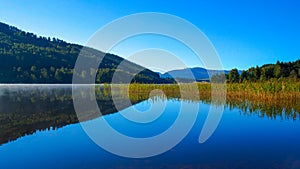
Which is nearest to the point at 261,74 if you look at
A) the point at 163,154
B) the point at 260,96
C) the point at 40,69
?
the point at 260,96

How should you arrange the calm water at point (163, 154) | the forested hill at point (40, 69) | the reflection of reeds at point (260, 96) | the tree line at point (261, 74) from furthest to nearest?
the forested hill at point (40, 69), the tree line at point (261, 74), the reflection of reeds at point (260, 96), the calm water at point (163, 154)

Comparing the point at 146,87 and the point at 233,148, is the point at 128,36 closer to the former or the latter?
the point at 233,148

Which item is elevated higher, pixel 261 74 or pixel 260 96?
pixel 261 74

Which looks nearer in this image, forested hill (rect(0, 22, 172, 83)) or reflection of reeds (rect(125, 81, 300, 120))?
reflection of reeds (rect(125, 81, 300, 120))

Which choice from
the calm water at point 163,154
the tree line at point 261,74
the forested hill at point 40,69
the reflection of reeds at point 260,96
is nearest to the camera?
the calm water at point 163,154

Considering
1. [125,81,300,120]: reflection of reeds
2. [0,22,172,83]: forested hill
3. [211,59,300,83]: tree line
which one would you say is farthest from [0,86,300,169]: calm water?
[0,22,172,83]: forested hill

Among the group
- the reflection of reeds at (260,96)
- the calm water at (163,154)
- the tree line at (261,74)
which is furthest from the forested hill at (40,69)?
the calm water at (163,154)

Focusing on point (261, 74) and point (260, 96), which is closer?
point (260, 96)

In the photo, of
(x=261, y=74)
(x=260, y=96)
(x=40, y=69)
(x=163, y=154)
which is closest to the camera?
(x=163, y=154)

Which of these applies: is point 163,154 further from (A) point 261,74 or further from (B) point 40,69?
(B) point 40,69

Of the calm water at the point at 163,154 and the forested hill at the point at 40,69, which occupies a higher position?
the forested hill at the point at 40,69

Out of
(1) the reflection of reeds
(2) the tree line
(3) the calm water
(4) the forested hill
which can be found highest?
(4) the forested hill

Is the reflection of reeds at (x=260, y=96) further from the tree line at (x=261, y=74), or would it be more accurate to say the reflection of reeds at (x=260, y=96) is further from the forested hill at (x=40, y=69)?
the forested hill at (x=40, y=69)

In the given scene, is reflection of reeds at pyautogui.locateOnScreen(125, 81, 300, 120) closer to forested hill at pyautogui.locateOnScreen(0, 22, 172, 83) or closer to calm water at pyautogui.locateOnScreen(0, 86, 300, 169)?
calm water at pyautogui.locateOnScreen(0, 86, 300, 169)
